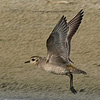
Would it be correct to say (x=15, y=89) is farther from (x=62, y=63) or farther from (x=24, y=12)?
(x=62, y=63)

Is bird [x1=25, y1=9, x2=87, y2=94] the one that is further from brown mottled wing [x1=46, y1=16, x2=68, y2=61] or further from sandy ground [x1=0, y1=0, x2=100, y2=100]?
sandy ground [x1=0, y1=0, x2=100, y2=100]

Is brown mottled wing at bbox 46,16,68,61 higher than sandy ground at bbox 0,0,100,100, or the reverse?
brown mottled wing at bbox 46,16,68,61

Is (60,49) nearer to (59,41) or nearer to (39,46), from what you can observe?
(59,41)

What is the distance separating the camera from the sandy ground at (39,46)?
28.6 ft

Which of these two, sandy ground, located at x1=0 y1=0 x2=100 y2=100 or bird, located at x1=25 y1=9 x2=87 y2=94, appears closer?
bird, located at x1=25 y1=9 x2=87 y2=94

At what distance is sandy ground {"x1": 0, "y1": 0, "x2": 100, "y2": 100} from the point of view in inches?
343

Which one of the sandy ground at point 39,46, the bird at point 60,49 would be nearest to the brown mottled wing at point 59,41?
the bird at point 60,49

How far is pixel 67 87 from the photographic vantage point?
344 inches

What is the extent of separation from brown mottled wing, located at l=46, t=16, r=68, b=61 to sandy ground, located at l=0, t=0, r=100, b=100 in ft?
5.83

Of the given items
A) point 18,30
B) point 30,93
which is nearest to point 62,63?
point 30,93

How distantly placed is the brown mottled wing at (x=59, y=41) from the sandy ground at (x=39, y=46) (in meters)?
1.78

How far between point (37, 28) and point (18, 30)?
293mm

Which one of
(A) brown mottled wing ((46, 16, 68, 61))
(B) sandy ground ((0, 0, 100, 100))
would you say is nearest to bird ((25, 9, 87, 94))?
(A) brown mottled wing ((46, 16, 68, 61))

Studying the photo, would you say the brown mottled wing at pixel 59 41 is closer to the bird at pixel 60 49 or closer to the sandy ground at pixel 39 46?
the bird at pixel 60 49
